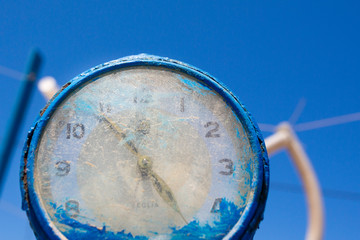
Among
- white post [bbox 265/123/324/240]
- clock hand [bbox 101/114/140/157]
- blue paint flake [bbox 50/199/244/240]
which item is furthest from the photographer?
white post [bbox 265/123/324/240]

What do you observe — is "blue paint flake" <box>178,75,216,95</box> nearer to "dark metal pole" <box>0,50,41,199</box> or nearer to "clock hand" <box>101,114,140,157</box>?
"clock hand" <box>101,114,140,157</box>

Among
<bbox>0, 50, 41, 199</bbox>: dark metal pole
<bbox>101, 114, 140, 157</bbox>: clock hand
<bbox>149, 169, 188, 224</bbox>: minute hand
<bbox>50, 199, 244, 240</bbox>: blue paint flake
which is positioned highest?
<bbox>0, 50, 41, 199</bbox>: dark metal pole

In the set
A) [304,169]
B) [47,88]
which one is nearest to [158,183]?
[47,88]

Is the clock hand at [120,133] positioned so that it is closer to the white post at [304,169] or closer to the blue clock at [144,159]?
the blue clock at [144,159]

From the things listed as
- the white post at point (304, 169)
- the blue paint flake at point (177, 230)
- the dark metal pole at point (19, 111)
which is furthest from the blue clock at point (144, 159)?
the white post at point (304, 169)

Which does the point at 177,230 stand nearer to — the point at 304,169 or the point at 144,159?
the point at 144,159

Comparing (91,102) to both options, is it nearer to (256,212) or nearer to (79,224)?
(79,224)

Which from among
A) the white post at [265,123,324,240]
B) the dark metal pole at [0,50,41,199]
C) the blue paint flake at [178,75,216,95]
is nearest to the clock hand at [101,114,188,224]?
the blue paint flake at [178,75,216,95]
